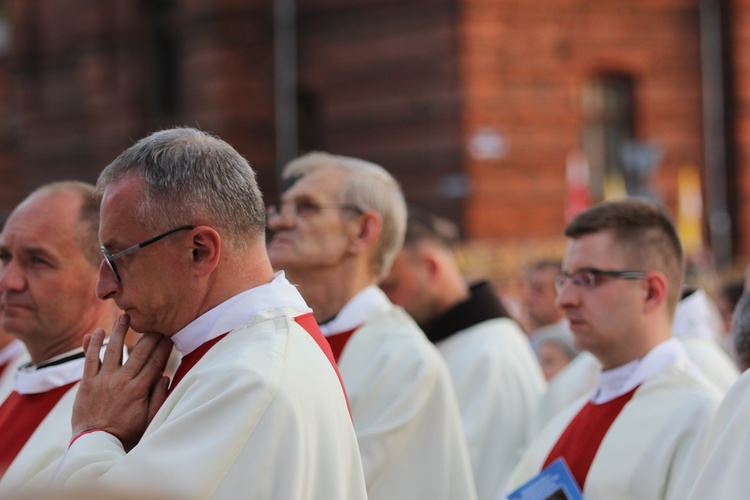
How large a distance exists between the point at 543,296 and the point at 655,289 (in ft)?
15.5

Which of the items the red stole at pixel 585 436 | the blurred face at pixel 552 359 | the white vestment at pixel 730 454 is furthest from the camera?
the blurred face at pixel 552 359

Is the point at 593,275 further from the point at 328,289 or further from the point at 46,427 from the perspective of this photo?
the point at 46,427

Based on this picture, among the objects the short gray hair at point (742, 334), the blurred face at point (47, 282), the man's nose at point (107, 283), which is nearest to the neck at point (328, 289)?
the blurred face at point (47, 282)

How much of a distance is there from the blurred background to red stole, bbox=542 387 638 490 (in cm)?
1271

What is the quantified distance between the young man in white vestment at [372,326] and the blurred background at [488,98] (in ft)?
40.2

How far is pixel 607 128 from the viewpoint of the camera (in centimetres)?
2078

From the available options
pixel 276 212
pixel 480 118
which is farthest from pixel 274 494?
pixel 480 118

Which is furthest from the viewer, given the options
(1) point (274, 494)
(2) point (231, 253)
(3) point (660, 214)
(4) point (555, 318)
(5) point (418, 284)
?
(4) point (555, 318)

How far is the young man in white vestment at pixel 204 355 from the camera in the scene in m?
2.58

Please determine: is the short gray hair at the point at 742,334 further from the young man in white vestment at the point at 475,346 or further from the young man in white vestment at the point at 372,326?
the young man in white vestment at the point at 475,346

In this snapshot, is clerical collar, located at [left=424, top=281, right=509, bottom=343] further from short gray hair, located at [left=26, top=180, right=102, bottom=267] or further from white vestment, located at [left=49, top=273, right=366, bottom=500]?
white vestment, located at [left=49, top=273, right=366, bottom=500]

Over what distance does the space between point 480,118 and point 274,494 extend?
16976mm

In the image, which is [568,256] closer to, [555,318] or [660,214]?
[660,214]

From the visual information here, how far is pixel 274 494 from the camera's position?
2.58m
